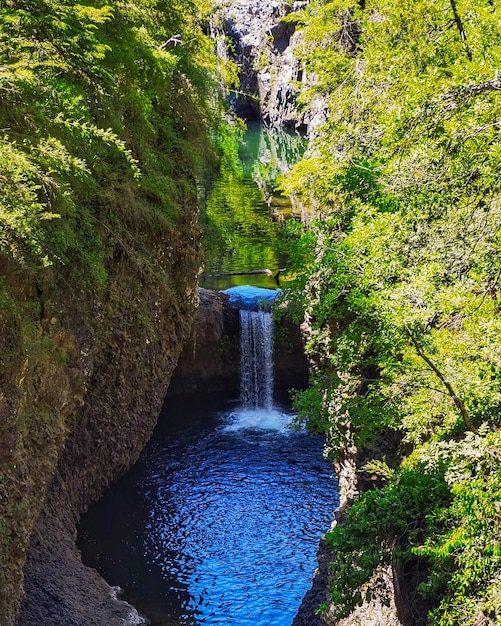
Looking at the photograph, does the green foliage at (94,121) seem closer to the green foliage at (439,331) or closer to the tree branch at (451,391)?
the green foliage at (439,331)

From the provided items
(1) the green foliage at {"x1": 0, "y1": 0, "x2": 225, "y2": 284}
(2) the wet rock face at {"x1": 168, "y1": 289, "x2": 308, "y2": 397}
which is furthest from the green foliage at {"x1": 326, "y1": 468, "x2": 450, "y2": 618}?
(2) the wet rock face at {"x1": 168, "y1": 289, "x2": 308, "y2": 397}

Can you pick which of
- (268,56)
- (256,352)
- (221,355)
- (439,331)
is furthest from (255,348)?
(268,56)

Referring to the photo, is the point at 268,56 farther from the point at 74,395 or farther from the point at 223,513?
the point at 74,395

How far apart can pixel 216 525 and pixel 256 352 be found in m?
8.73

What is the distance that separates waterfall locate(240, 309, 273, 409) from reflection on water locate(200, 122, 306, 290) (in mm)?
2624

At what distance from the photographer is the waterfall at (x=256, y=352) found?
73.4 feet

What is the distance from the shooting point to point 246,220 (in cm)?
3241

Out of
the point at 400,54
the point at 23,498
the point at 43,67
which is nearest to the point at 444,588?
the point at 23,498

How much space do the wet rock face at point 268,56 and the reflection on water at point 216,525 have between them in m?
→ 38.6

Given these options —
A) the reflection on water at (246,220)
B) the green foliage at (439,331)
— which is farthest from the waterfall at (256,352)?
the green foliage at (439,331)

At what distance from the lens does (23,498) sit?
9312 mm

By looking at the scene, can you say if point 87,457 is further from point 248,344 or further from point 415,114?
point 415,114

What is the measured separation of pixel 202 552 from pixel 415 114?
34.7ft

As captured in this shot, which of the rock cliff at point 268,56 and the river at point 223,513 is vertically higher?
the rock cliff at point 268,56
